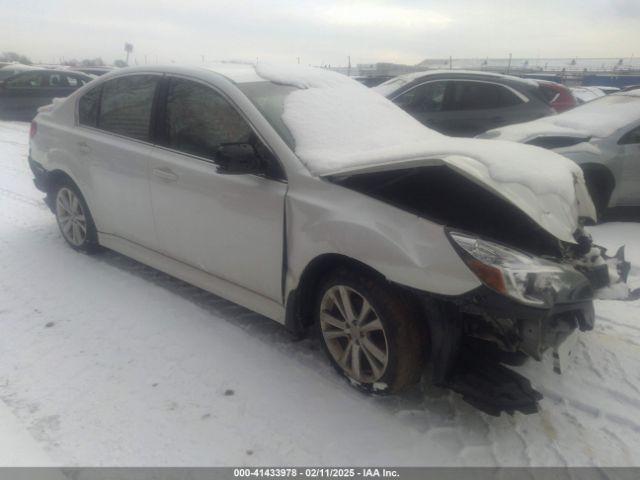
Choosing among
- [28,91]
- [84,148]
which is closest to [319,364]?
[84,148]

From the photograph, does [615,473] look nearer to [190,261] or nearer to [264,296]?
[264,296]

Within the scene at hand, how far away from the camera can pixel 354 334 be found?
8.82 ft

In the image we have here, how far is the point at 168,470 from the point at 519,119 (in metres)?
7.34

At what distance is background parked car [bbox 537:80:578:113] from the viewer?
820cm

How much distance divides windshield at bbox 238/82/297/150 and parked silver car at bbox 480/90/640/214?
11.0 feet

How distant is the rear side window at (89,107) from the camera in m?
4.22

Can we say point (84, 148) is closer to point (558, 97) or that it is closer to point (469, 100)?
point (469, 100)

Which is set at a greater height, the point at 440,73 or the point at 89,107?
the point at 440,73

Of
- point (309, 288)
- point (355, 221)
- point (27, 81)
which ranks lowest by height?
point (309, 288)

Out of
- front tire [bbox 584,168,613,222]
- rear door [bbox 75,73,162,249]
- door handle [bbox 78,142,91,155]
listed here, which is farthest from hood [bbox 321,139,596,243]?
front tire [bbox 584,168,613,222]

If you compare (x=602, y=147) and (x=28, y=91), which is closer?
(x=602, y=147)

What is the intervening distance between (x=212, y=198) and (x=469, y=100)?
238 inches

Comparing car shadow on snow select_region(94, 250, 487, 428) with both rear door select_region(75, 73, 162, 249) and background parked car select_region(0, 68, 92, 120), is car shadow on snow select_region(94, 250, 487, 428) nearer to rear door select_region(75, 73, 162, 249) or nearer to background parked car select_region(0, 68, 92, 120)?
rear door select_region(75, 73, 162, 249)

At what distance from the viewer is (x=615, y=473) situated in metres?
2.27
